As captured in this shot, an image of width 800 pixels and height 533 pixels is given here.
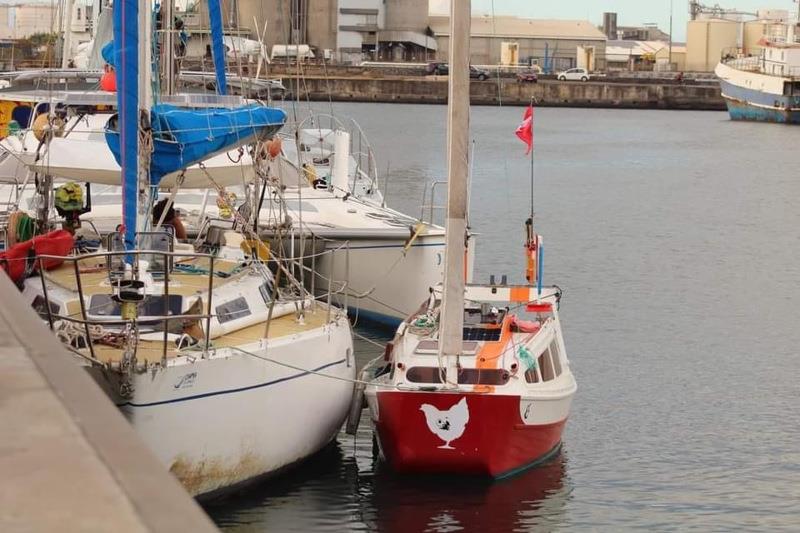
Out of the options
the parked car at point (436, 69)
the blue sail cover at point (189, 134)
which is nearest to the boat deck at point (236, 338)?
the blue sail cover at point (189, 134)

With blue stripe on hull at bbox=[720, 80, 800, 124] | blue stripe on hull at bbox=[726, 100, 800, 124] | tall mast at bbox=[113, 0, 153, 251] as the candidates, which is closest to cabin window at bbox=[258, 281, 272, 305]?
tall mast at bbox=[113, 0, 153, 251]

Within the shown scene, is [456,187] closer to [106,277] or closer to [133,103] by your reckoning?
[133,103]

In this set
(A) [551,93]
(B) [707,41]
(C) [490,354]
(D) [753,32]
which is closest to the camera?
(C) [490,354]

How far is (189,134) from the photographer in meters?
19.2

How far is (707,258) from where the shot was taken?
42.0m

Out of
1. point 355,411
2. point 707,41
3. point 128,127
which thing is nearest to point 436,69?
point 707,41

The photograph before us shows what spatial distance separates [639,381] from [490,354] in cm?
729

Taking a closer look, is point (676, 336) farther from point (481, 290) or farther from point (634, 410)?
point (481, 290)

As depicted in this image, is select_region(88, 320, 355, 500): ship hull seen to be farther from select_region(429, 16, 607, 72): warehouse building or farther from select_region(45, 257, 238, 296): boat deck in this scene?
select_region(429, 16, 607, 72): warehouse building

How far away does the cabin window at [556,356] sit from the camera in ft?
62.0

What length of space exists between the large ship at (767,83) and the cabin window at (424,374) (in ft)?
332

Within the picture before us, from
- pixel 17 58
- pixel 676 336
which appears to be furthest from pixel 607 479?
pixel 17 58

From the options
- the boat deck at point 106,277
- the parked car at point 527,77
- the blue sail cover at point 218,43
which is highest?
the parked car at point 527,77

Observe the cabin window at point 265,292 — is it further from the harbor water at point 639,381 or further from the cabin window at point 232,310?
the harbor water at point 639,381
